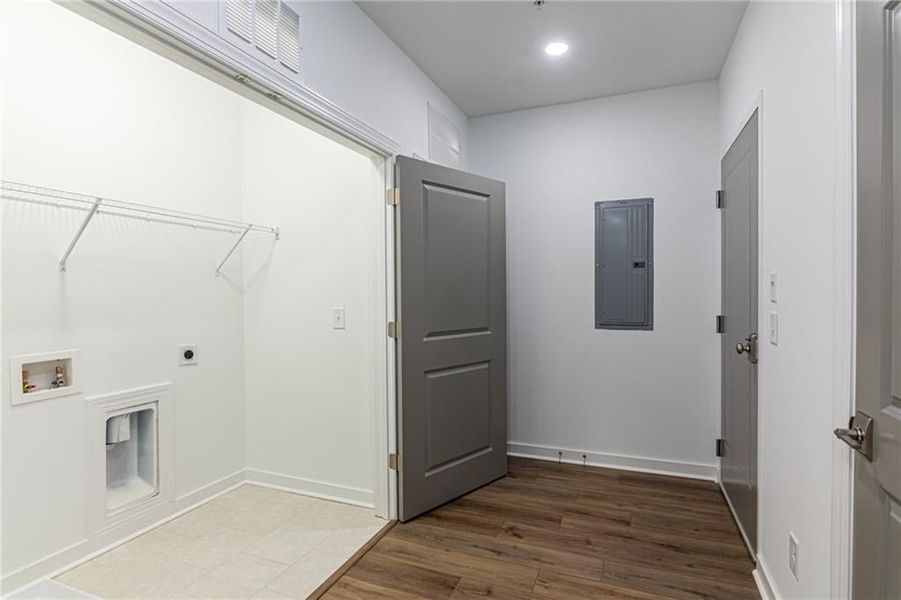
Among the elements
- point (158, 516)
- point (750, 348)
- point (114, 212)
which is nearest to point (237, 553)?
point (158, 516)

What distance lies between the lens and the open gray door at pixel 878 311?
0.99m

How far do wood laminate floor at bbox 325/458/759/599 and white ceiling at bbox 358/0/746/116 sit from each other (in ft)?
8.91

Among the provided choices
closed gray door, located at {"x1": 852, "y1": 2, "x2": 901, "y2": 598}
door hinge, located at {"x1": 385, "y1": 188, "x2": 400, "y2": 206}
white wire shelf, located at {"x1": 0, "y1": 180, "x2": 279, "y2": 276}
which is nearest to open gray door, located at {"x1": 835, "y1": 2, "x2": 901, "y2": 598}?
closed gray door, located at {"x1": 852, "y1": 2, "x2": 901, "y2": 598}

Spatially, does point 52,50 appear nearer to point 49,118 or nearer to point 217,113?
point 49,118

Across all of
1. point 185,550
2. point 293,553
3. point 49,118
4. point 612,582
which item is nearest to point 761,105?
point 612,582

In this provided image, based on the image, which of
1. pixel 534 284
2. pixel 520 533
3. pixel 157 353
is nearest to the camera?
pixel 520 533

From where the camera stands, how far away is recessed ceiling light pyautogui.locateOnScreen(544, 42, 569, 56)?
2.64m

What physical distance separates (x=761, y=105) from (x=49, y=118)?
3.26m

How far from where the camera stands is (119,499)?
2.48 m

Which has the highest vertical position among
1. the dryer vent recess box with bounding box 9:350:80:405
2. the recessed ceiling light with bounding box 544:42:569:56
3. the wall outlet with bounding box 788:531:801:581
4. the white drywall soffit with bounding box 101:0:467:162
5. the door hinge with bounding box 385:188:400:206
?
the recessed ceiling light with bounding box 544:42:569:56

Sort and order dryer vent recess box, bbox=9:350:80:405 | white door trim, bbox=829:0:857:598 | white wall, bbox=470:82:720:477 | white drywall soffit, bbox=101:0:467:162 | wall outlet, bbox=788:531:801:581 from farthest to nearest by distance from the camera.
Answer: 1. white wall, bbox=470:82:720:477
2. dryer vent recess box, bbox=9:350:80:405
3. wall outlet, bbox=788:531:801:581
4. white drywall soffit, bbox=101:0:467:162
5. white door trim, bbox=829:0:857:598

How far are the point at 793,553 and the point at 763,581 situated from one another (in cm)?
46

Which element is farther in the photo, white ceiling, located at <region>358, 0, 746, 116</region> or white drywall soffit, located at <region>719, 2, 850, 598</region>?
white ceiling, located at <region>358, 0, 746, 116</region>

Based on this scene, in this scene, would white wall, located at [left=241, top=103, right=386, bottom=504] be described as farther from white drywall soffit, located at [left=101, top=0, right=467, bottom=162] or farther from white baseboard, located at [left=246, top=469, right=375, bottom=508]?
white drywall soffit, located at [left=101, top=0, right=467, bottom=162]
